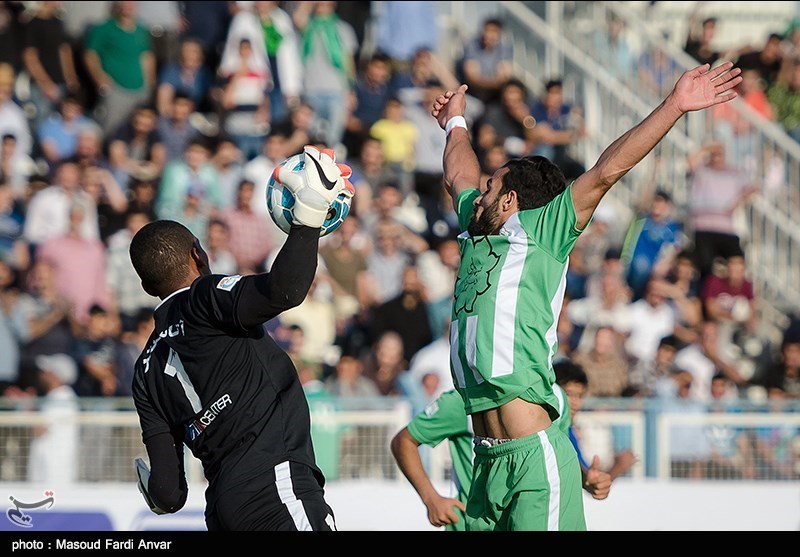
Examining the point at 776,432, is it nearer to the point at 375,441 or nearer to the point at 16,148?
the point at 375,441

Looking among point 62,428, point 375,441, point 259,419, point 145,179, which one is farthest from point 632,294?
point 259,419

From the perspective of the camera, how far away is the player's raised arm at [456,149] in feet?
21.5

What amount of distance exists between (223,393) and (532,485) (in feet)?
4.78

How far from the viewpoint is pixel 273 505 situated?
5.30 m

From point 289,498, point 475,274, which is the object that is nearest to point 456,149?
point 475,274

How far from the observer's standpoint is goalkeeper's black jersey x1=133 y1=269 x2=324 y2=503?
209 inches

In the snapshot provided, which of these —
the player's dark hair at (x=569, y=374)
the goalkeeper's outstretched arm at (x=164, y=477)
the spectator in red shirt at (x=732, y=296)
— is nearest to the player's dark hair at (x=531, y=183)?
the player's dark hair at (x=569, y=374)

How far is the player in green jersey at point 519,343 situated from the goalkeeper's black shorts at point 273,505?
96 centimetres

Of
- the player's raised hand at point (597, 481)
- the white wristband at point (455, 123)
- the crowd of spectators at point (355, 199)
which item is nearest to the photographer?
the player's raised hand at point (597, 481)

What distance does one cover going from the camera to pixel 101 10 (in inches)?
579

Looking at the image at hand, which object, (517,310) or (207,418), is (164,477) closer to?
(207,418)

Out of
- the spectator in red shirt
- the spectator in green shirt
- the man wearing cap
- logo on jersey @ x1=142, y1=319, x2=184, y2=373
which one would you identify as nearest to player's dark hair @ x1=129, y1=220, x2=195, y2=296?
logo on jersey @ x1=142, y1=319, x2=184, y2=373

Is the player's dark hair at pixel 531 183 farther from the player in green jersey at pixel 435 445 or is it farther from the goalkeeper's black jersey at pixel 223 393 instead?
the goalkeeper's black jersey at pixel 223 393
